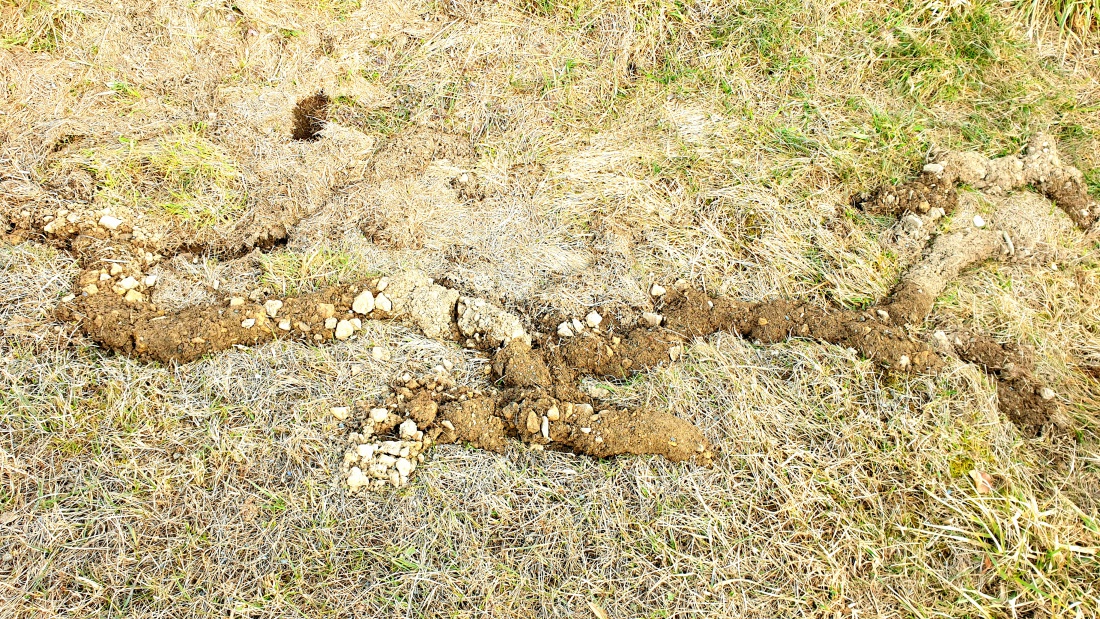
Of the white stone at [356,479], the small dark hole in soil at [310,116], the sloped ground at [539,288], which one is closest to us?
the sloped ground at [539,288]

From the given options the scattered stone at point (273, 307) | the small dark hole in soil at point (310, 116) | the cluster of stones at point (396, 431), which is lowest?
the cluster of stones at point (396, 431)

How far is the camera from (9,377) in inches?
77.8

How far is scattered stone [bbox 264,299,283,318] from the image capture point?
2.20m

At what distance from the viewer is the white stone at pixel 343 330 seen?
218 centimetres

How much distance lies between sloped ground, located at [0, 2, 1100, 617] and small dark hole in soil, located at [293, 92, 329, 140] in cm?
5

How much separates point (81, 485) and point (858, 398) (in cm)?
239

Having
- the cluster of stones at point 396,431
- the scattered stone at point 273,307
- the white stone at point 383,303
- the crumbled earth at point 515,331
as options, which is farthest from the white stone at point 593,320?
the scattered stone at point 273,307

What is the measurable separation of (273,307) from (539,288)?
37.0 inches

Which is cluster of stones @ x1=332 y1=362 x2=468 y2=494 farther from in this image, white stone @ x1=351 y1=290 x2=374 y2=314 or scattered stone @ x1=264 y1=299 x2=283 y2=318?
scattered stone @ x1=264 y1=299 x2=283 y2=318

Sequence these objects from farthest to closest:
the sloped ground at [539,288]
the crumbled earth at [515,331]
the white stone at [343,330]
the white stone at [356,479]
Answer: the white stone at [343,330] → the crumbled earth at [515,331] → the white stone at [356,479] → the sloped ground at [539,288]

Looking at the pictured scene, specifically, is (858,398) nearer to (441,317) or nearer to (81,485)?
(441,317)

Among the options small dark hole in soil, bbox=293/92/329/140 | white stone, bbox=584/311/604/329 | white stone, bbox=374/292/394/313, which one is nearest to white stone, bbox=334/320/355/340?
white stone, bbox=374/292/394/313

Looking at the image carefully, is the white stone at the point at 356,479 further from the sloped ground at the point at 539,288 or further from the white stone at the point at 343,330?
the white stone at the point at 343,330

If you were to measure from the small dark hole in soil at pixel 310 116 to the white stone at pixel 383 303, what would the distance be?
0.94 meters
